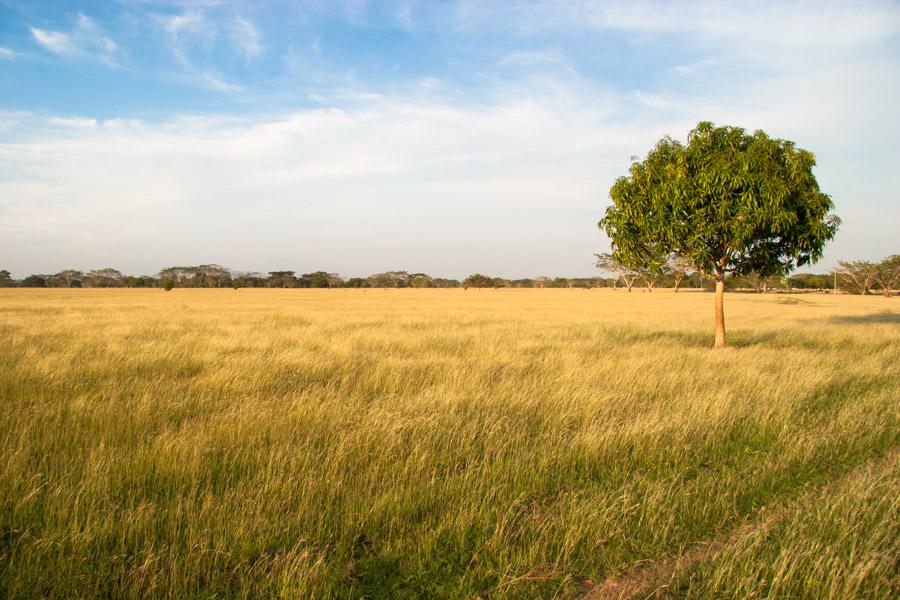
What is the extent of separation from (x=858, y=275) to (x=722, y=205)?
434 ft

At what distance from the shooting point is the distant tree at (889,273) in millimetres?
101188

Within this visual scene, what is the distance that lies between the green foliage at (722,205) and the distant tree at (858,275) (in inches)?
4881

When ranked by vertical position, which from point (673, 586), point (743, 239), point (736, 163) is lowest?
point (673, 586)

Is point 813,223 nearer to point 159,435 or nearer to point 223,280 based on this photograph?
point 159,435

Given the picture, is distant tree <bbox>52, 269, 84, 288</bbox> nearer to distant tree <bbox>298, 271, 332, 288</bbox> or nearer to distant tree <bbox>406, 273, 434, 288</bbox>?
distant tree <bbox>298, 271, 332, 288</bbox>

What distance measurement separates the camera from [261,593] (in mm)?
2846

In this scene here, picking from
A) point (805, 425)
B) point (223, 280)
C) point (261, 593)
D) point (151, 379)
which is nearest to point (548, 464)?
point (261, 593)

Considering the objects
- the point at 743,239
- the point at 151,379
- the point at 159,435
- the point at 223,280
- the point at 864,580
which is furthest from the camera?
the point at 223,280

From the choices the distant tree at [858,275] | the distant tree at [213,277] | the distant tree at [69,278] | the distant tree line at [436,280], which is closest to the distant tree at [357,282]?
the distant tree line at [436,280]

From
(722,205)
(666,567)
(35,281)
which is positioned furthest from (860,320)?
(35,281)

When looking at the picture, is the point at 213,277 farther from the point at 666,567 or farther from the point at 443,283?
the point at 666,567

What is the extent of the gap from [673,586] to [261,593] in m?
2.62

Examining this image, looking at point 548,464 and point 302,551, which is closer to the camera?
point 302,551

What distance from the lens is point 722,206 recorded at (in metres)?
12.6
